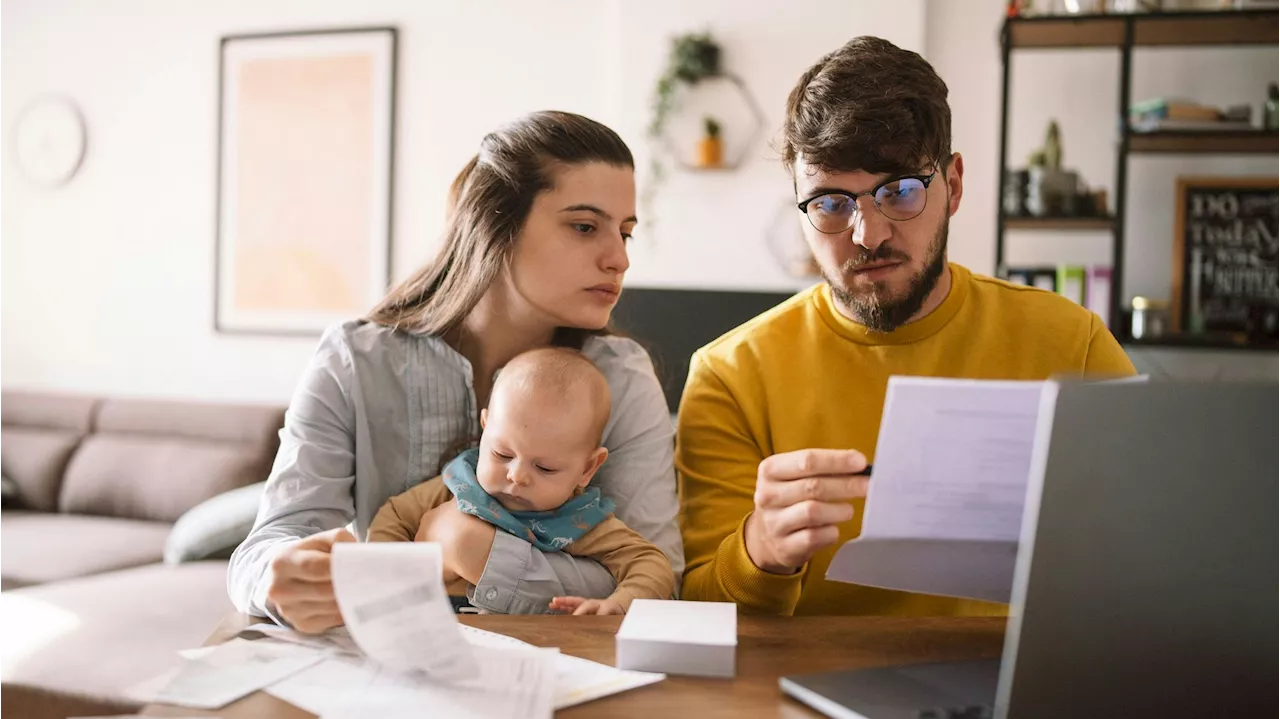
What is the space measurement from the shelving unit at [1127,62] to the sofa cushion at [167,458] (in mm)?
2654

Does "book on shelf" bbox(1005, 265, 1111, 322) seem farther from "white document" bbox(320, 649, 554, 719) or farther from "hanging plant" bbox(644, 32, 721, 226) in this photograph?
"white document" bbox(320, 649, 554, 719)

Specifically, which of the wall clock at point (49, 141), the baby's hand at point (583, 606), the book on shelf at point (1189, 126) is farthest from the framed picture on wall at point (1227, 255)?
the wall clock at point (49, 141)

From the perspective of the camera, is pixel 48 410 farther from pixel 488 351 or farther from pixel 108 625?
pixel 488 351

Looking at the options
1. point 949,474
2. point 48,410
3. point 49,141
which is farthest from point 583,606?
point 49,141

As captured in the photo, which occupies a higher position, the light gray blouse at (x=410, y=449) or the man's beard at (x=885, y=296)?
the man's beard at (x=885, y=296)

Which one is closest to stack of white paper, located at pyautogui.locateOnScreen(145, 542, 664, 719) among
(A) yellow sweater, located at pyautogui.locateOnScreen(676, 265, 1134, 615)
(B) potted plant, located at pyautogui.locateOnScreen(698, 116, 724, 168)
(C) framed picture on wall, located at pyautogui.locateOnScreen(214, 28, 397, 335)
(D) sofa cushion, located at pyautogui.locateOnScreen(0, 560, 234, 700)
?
(A) yellow sweater, located at pyautogui.locateOnScreen(676, 265, 1134, 615)

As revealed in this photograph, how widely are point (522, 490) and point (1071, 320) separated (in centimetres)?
89

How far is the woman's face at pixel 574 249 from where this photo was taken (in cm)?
140

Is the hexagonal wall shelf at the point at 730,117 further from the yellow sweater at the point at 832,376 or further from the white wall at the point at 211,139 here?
the yellow sweater at the point at 832,376

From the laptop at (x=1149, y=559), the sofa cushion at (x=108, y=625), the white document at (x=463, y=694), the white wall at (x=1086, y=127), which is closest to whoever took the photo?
the laptop at (x=1149, y=559)

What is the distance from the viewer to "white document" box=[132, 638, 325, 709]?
0.79m

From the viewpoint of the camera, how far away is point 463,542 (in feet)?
3.99

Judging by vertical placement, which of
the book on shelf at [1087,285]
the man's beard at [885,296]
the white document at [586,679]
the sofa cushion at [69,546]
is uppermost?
the book on shelf at [1087,285]

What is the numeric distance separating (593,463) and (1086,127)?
8.40 feet
